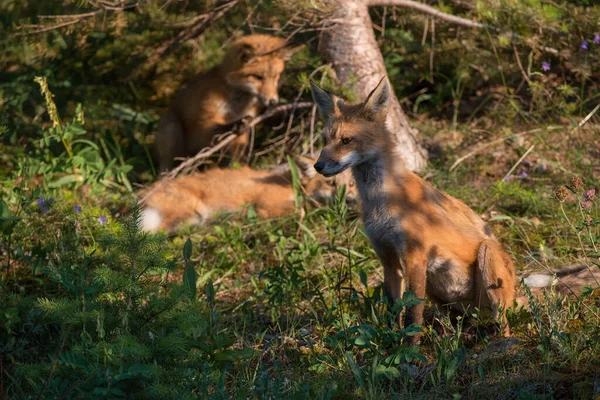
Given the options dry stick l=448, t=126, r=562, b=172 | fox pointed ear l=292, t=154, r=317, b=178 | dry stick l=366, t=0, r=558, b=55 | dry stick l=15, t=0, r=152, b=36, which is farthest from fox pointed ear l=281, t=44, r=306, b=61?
dry stick l=448, t=126, r=562, b=172

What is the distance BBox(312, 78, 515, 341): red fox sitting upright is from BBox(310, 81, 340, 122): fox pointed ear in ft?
0.17

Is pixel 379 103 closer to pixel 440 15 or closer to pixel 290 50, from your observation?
pixel 440 15

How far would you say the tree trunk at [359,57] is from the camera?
7.32 meters

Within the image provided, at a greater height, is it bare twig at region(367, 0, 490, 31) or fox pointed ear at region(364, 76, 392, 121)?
fox pointed ear at region(364, 76, 392, 121)

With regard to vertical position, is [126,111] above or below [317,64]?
below

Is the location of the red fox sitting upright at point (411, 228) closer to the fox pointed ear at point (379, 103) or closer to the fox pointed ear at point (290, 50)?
the fox pointed ear at point (379, 103)

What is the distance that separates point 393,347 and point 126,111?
21.7ft

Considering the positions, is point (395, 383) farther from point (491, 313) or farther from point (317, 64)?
point (317, 64)

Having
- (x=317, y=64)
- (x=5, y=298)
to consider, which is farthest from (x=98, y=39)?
(x=5, y=298)

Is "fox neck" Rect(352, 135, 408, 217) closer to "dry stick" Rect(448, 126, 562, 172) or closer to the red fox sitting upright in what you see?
the red fox sitting upright

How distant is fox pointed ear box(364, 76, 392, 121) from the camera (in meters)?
4.91

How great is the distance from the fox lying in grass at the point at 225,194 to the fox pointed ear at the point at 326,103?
93.1 inches

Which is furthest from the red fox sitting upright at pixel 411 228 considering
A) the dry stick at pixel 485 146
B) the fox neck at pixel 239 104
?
the fox neck at pixel 239 104

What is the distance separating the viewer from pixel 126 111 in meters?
9.52
